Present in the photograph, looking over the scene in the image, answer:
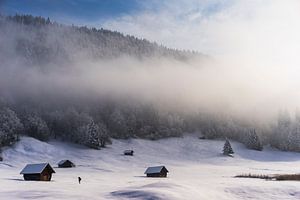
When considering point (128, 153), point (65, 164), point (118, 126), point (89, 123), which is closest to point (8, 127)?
point (89, 123)

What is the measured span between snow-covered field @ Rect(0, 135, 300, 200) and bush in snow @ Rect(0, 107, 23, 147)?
3042 mm

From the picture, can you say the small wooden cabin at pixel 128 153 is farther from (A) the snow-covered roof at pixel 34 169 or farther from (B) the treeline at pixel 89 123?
(A) the snow-covered roof at pixel 34 169

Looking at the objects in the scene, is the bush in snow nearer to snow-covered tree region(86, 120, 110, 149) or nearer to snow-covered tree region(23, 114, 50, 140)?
snow-covered tree region(23, 114, 50, 140)

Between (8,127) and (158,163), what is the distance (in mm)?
46766

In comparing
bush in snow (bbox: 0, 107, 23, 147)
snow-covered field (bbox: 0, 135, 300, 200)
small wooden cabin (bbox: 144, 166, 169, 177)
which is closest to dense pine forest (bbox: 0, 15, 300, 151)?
bush in snow (bbox: 0, 107, 23, 147)

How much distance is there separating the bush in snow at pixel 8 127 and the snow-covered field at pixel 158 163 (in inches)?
120

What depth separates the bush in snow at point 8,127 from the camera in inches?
5064

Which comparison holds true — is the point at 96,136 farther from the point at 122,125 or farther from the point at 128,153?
the point at 122,125

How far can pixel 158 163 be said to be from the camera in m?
130

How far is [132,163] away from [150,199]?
279 ft

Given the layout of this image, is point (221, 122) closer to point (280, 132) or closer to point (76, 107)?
point (280, 132)

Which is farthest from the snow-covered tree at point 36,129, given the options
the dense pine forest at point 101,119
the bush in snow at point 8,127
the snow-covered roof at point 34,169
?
the snow-covered roof at point 34,169

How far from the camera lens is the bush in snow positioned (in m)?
129

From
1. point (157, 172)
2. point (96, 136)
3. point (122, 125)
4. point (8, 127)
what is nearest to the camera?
point (157, 172)
